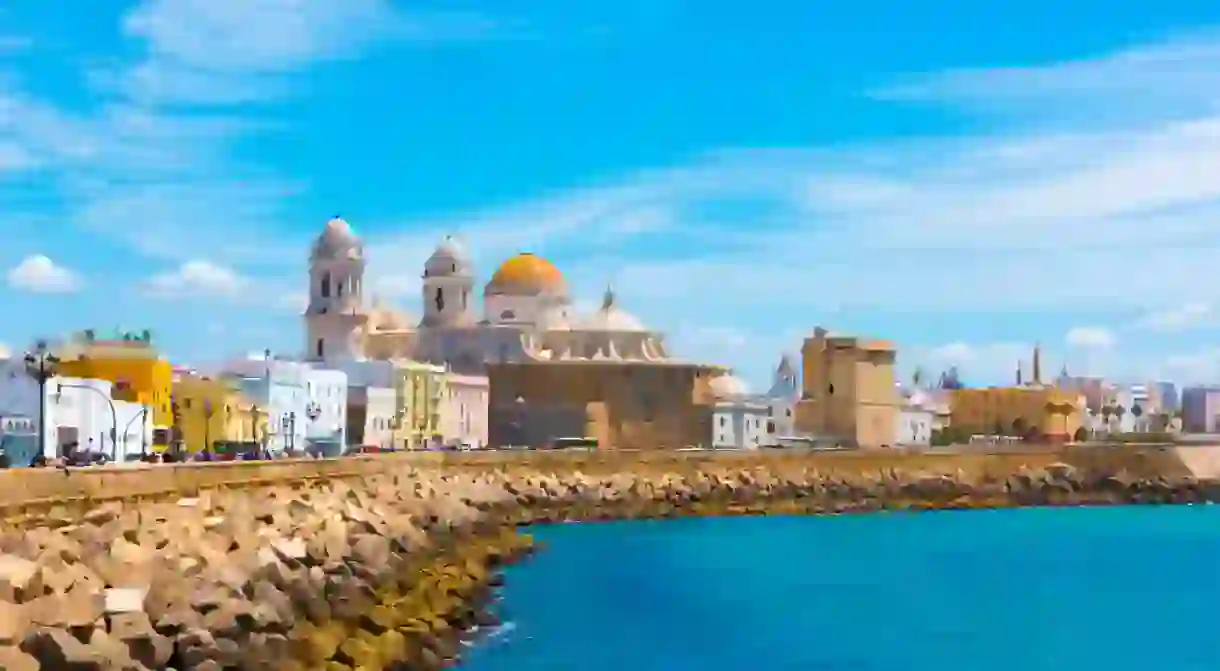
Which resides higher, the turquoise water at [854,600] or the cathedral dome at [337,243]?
the cathedral dome at [337,243]

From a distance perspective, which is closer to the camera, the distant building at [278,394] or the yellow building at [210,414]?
the yellow building at [210,414]

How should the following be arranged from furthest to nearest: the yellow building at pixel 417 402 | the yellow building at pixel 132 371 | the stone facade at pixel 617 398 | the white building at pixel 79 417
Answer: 1. the stone facade at pixel 617 398
2. the yellow building at pixel 417 402
3. the yellow building at pixel 132 371
4. the white building at pixel 79 417

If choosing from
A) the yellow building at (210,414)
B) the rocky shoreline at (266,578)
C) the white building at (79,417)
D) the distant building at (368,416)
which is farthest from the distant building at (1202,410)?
the white building at (79,417)

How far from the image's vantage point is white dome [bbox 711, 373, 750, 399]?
66.8 metres

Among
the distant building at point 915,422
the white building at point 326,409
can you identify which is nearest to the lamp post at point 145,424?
the white building at point 326,409

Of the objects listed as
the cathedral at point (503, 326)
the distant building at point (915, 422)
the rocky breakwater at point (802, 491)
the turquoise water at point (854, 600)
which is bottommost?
the turquoise water at point (854, 600)

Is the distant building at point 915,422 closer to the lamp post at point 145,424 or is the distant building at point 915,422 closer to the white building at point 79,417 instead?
the lamp post at point 145,424

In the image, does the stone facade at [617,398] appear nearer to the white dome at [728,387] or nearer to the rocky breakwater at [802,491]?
the white dome at [728,387]

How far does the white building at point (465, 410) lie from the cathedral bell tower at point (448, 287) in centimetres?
269

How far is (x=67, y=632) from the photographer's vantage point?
12.4m

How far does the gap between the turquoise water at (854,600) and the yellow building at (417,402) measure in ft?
53.2

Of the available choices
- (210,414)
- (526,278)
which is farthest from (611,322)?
(210,414)

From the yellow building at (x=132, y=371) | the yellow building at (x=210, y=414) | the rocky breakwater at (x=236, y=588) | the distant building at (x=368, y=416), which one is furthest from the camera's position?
the distant building at (x=368, y=416)

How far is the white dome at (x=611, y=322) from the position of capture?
6500cm
